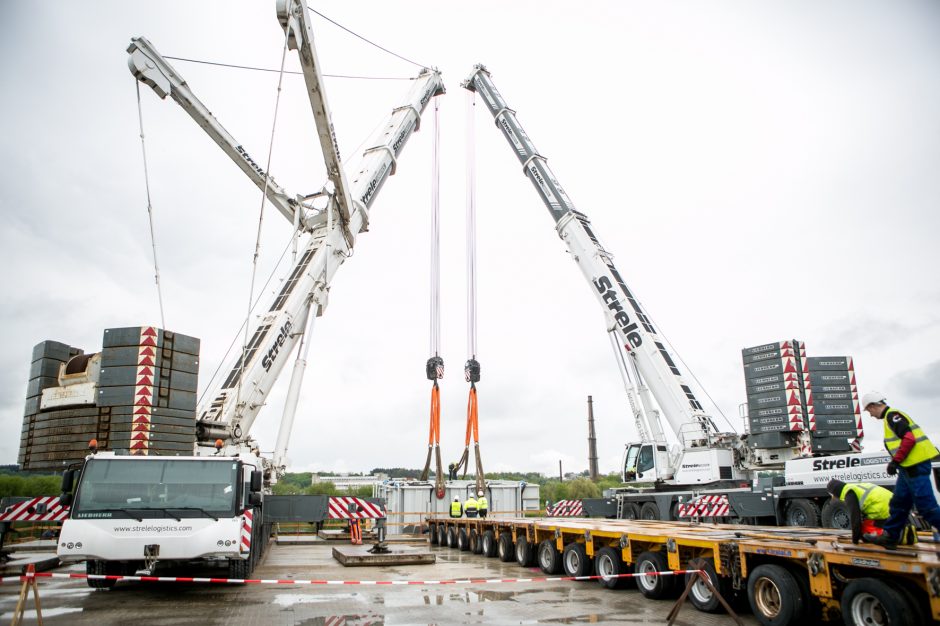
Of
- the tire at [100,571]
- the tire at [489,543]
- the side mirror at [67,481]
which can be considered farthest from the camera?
the tire at [489,543]

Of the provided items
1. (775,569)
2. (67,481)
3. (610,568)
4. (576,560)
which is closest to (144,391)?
(67,481)

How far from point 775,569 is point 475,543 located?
10.0 metres

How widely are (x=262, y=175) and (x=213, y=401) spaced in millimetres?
6515

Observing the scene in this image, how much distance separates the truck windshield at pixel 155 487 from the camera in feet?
27.5

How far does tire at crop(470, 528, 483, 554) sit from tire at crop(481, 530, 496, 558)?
1.43 feet

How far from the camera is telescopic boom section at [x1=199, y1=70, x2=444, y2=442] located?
1447cm

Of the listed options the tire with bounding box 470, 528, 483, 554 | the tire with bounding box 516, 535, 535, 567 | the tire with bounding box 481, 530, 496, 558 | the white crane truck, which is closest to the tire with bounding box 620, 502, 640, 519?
the white crane truck

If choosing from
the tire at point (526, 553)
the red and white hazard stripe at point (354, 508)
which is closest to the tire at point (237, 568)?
the red and white hazard stripe at point (354, 508)

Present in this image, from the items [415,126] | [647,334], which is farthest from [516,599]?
[415,126]

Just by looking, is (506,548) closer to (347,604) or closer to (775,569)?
(347,604)

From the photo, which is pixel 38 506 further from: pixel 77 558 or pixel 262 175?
pixel 262 175

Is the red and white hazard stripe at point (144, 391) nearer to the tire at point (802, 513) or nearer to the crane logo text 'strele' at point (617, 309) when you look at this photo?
the crane logo text 'strele' at point (617, 309)

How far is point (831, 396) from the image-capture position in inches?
658

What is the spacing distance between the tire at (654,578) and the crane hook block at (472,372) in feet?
42.4
